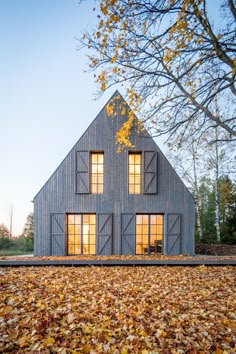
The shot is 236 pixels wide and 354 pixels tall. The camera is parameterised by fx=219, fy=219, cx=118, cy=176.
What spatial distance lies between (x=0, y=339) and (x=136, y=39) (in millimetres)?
6413

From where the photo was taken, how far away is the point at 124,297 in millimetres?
3736

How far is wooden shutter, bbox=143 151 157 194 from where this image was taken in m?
10.3

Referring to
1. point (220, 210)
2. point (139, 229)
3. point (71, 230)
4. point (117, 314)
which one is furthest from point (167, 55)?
point (220, 210)

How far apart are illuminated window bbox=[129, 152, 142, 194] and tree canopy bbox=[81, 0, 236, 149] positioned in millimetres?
3165

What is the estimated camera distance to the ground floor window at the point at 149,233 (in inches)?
404

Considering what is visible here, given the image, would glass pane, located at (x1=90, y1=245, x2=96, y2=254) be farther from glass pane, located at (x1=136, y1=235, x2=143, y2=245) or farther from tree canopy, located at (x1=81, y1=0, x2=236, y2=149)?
tree canopy, located at (x1=81, y1=0, x2=236, y2=149)

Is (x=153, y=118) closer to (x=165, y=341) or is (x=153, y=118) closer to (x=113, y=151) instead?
(x=113, y=151)

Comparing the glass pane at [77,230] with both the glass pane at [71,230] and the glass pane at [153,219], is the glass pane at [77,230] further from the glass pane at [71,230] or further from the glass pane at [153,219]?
the glass pane at [153,219]

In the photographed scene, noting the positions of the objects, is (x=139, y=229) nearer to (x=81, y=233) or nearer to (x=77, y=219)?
(x=81, y=233)

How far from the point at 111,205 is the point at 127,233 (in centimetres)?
149

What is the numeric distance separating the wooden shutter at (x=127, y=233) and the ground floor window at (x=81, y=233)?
4.49 feet

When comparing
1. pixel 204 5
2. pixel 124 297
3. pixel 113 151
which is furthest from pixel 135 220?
pixel 204 5

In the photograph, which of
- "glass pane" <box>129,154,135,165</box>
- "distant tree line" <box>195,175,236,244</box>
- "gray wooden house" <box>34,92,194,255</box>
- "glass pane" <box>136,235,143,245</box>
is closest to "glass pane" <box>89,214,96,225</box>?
"gray wooden house" <box>34,92,194,255</box>

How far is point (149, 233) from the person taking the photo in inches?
406
